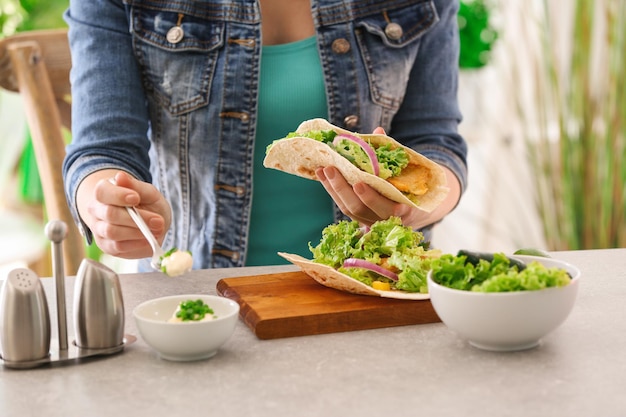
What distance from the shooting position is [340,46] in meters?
2.04

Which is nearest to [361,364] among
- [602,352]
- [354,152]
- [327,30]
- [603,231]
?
[602,352]

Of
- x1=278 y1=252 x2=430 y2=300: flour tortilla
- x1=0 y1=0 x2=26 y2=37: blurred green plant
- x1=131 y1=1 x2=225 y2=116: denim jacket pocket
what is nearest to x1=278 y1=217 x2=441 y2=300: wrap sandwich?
x1=278 y1=252 x2=430 y2=300: flour tortilla

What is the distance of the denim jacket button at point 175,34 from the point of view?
195 centimetres

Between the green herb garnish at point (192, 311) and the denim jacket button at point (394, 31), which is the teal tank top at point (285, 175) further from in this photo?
the green herb garnish at point (192, 311)

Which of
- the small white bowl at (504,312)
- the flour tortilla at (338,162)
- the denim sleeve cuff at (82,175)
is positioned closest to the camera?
the small white bowl at (504,312)

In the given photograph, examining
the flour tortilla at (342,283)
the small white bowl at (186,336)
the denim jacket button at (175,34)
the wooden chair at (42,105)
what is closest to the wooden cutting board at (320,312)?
the flour tortilla at (342,283)

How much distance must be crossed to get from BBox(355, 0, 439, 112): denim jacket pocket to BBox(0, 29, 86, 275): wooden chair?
865mm

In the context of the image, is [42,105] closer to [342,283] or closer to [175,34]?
[175,34]

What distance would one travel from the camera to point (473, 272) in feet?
3.86

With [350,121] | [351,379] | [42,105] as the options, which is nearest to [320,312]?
[351,379]

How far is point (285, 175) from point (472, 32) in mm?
1775

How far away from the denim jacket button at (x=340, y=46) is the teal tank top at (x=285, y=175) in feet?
0.18

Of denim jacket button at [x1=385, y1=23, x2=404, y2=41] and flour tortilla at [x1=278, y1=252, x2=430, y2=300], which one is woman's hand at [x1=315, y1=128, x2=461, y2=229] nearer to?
flour tortilla at [x1=278, y1=252, x2=430, y2=300]

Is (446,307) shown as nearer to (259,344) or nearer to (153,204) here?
(259,344)
